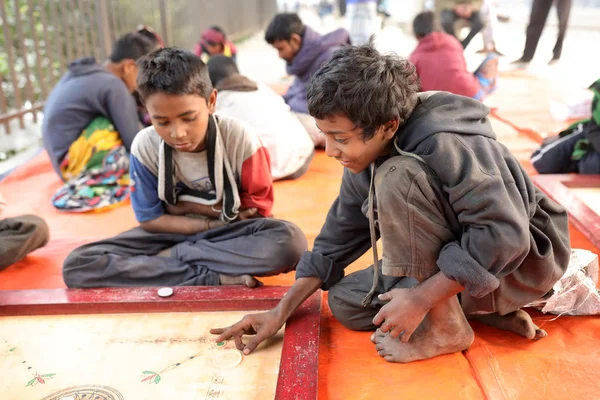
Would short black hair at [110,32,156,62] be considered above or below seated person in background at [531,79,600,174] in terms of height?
above

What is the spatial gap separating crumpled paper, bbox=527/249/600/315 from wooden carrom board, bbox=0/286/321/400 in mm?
695

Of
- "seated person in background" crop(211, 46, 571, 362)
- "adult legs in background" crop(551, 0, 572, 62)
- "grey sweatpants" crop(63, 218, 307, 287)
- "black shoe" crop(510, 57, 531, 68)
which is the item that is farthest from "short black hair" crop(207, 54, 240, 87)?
"adult legs in background" crop(551, 0, 572, 62)

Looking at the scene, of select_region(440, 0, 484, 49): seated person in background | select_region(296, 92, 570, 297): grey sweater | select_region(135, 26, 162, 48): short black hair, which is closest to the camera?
select_region(296, 92, 570, 297): grey sweater

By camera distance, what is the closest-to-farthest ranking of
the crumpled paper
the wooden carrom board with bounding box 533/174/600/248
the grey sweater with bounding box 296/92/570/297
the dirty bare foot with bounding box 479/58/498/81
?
the grey sweater with bounding box 296/92/570/297
the crumpled paper
the wooden carrom board with bounding box 533/174/600/248
the dirty bare foot with bounding box 479/58/498/81

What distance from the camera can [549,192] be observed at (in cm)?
264

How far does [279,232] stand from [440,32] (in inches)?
96.9

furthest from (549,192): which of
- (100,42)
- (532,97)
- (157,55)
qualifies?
(100,42)

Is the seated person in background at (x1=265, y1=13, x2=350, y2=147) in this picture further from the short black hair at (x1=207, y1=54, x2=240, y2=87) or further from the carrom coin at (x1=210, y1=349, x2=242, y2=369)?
the carrom coin at (x1=210, y1=349, x2=242, y2=369)

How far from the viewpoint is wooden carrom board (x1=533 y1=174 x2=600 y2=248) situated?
7.62ft

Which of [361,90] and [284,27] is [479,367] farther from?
[284,27]

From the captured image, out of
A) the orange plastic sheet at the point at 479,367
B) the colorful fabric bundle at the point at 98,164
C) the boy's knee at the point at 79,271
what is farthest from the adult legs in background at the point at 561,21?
the boy's knee at the point at 79,271

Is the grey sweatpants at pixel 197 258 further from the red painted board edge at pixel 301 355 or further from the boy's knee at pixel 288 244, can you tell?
the red painted board edge at pixel 301 355

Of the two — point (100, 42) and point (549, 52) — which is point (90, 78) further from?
point (549, 52)

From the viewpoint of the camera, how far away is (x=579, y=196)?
2648 mm
